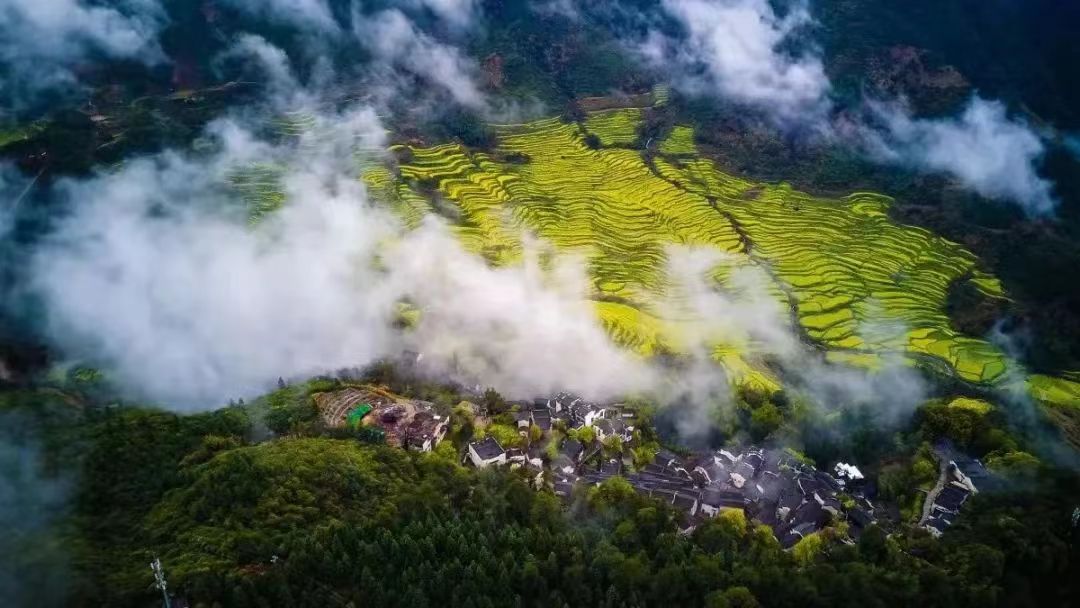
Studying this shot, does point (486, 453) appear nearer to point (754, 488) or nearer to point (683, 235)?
point (754, 488)

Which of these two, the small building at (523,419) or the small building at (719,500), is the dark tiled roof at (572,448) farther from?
the small building at (719,500)

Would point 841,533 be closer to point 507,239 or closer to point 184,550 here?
point 184,550

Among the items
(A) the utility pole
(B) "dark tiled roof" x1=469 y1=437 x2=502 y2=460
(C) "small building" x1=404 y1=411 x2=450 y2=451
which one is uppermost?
(A) the utility pole

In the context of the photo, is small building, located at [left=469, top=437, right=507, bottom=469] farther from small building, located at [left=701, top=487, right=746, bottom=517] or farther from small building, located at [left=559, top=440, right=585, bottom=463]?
small building, located at [left=701, top=487, right=746, bottom=517]

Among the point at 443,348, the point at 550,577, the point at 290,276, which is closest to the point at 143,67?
the point at 290,276

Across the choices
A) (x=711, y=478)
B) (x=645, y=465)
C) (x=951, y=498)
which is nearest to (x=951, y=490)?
(x=951, y=498)

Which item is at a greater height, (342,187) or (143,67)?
(143,67)

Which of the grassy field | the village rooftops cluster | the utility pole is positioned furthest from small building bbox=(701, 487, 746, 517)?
the utility pole
